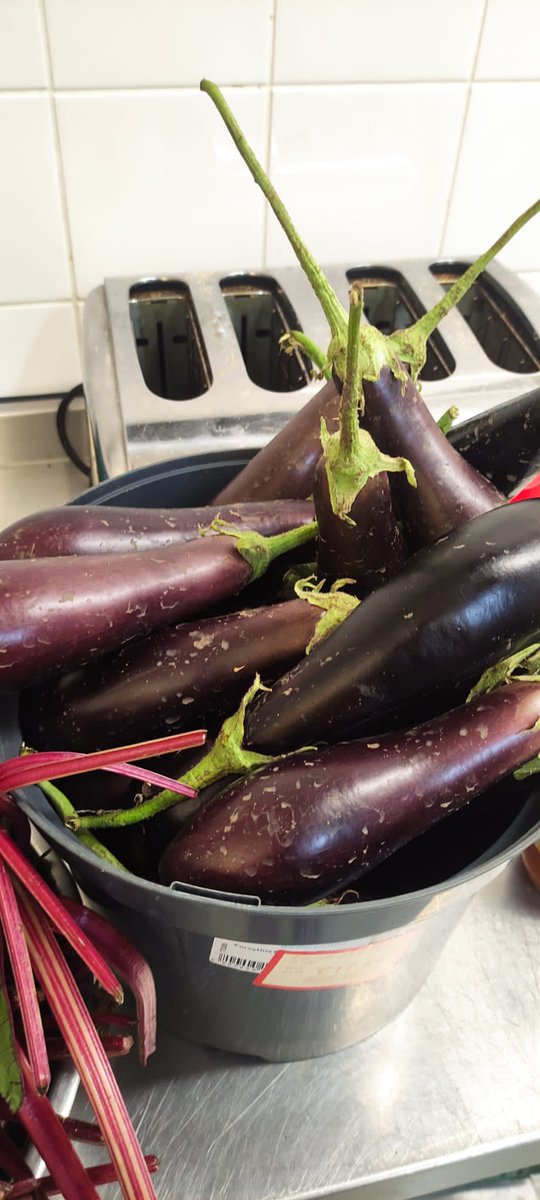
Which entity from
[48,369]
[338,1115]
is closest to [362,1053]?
[338,1115]

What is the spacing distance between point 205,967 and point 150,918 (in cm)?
4

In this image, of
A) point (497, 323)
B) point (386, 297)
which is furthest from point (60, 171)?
point (497, 323)

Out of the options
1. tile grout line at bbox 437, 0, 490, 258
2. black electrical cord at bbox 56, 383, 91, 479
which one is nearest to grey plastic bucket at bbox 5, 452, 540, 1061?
black electrical cord at bbox 56, 383, 91, 479

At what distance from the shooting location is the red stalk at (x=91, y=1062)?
0.36m

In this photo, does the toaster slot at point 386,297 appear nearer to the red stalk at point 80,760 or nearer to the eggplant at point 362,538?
the eggplant at point 362,538

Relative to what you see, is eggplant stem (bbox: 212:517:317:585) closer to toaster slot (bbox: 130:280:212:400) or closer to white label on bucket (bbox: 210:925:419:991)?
white label on bucket (bbox: 210:925:419:991)

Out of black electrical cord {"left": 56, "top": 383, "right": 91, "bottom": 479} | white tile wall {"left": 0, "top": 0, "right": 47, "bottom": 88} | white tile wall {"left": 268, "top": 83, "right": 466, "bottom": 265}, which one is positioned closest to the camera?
white tile wall {"left": 0, "top": 0, "right": 47, "bottom": 88}

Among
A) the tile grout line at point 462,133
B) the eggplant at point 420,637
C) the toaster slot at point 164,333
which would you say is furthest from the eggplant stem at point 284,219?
the tile grout line at point 462,133

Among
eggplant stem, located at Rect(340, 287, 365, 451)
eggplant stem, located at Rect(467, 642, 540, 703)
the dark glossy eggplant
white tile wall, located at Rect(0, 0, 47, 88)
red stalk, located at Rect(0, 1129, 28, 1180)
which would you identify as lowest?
red stalk, located at Rect(0, 1129, 28, 1180)

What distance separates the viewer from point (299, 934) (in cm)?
32

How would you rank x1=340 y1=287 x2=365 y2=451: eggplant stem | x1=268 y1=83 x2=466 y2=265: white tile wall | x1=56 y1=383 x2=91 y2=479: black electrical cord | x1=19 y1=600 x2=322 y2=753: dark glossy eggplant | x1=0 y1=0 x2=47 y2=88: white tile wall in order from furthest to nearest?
x1=56 y1=383 x2=91 y2=479: black electrical cord
x1=268 y1=83 x2=466 y2=265: white tile wall
x1=0 y1=0 x2=47 y2=88: white tile wall
x1=19 y1=600 x2=322 y2=753: dark glossy eggplant
x1=340 y1=287 x2=365 y2=451: eggplant stem

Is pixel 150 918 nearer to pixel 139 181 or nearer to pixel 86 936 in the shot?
pixel 86 936

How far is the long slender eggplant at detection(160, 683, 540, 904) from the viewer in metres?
0.34

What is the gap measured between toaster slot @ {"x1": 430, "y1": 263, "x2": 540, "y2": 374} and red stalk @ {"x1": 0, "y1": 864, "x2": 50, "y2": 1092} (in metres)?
0.64
